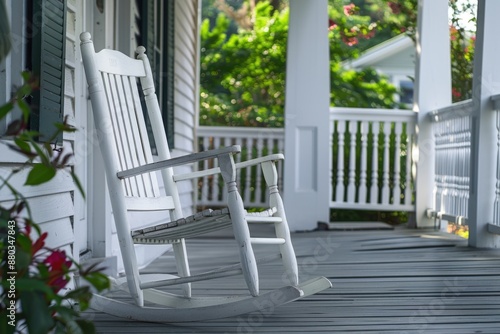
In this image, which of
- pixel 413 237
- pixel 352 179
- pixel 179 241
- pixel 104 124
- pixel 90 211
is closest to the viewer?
pixel 104 124

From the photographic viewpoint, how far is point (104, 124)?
297 cm

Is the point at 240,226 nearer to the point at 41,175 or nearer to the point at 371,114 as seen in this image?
the point at 41,175

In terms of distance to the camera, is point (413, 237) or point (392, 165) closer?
point (413, 237)

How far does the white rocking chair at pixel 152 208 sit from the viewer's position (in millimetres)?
2729

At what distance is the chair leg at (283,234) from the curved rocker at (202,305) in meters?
0.16

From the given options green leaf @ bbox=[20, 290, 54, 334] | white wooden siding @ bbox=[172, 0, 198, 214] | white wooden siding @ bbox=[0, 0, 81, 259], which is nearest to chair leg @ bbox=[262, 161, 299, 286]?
white wooden siding @ bbox=[0, 0, 81, 259]

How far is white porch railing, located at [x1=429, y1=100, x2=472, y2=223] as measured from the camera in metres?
5.53

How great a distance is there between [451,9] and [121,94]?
4649 mm

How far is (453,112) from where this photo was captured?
19.0ft

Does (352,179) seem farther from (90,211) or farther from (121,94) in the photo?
(121,94)

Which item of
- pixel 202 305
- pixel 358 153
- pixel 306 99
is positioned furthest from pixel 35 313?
pixel 358 153

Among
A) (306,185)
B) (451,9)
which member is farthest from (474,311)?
(451,9)

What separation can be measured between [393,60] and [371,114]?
11.3 meters

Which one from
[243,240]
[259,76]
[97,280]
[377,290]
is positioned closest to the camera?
[97,280]
